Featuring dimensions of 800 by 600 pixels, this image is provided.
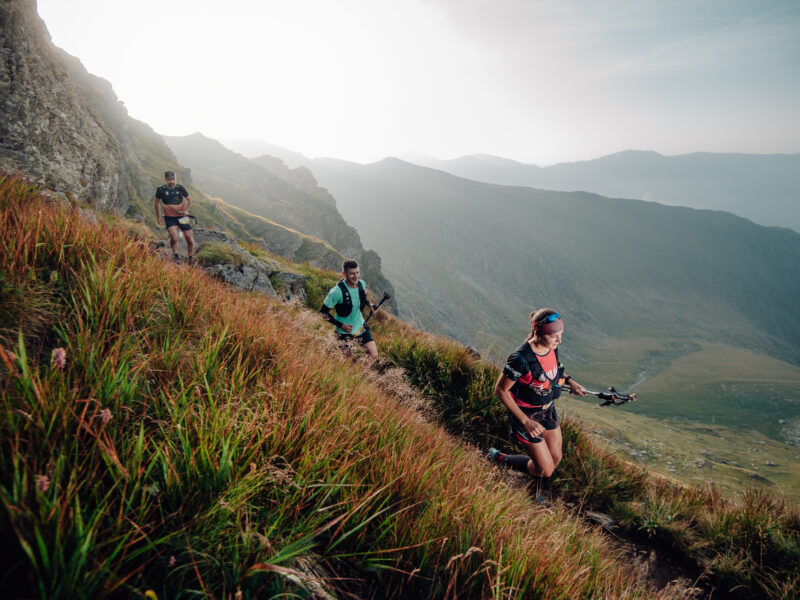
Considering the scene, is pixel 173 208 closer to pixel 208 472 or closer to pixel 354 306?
pixel 354 306

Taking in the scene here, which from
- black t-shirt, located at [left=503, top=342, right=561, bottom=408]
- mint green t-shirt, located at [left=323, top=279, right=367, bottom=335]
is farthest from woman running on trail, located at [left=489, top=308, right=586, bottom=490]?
mint green t-shirt, located at [left=323, top=279, right=367, bottom=335]

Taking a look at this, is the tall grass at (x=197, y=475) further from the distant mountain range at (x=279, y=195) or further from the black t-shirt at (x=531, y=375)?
the distant mountain range at (x=279, y=195)

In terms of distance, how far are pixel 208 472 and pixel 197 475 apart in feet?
0.15

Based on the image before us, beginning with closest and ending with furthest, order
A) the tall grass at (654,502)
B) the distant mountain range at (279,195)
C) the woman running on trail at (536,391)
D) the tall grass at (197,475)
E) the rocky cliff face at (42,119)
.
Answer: the tall grass at (197,475) < the tall grass at (654,502) < the woman running on trail at (536,391) < the rocky cliff face at (42,119) < the distant mountain range at (279,195)

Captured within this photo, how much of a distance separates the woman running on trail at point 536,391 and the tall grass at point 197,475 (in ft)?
4.04

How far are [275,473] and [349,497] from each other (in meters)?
0.47

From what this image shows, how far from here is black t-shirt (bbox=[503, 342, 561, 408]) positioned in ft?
14.2

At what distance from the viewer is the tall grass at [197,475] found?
113 cm

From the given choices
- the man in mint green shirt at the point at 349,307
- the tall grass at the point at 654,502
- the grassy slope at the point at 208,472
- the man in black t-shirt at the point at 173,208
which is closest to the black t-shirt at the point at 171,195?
the man in black t-shirt at the point at 173,208

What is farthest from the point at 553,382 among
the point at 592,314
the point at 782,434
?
the point at 592,314

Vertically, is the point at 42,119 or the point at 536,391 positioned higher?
the point at 42,119

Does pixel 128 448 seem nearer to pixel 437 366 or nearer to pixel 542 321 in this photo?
pixel 542 321

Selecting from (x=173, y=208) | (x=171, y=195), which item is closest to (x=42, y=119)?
(x=171, y=195)

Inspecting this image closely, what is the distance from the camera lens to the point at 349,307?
707 cm
